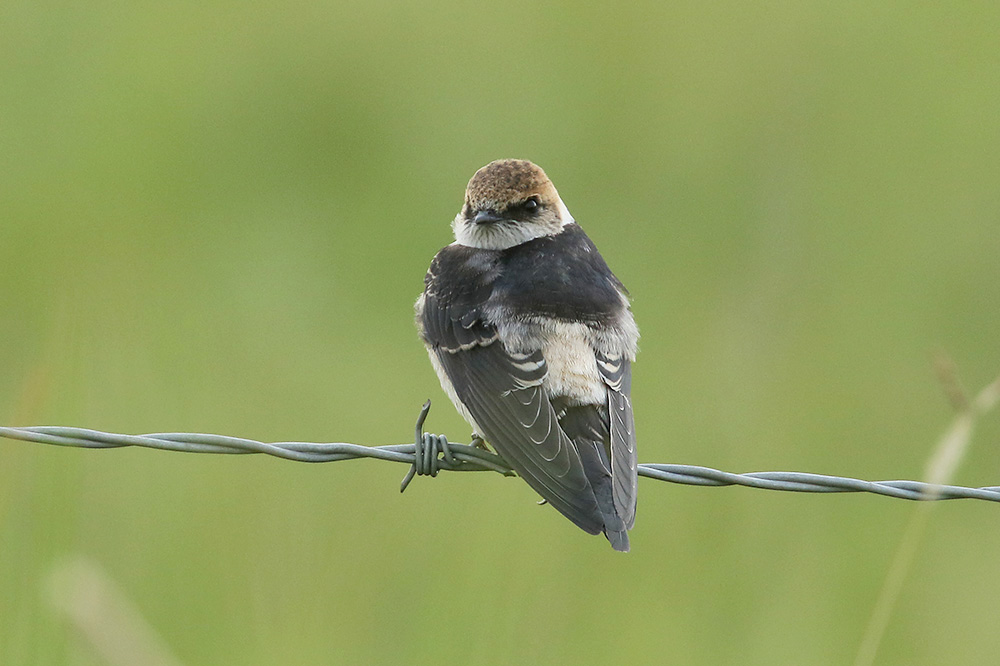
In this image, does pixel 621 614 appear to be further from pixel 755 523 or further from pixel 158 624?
pixel 158 624

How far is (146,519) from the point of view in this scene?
17.7 ft

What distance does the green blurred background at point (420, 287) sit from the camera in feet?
14.9

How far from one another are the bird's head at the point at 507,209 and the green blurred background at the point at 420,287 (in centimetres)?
108

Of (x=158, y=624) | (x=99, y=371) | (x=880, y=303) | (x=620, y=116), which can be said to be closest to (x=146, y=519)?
(x=158, y=624)

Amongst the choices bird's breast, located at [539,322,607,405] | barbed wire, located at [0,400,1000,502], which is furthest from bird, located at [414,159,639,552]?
barbed wire, located at [0,400,1000,502]

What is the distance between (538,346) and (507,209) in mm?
862

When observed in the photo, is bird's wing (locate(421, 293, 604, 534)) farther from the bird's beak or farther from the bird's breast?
the bird's beak

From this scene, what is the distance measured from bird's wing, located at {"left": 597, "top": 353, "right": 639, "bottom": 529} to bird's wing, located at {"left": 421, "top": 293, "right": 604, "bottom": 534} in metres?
0.09

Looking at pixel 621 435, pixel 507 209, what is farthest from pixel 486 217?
pixel 621 435

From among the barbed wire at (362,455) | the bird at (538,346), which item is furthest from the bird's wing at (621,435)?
the barbed wire at (362,455)

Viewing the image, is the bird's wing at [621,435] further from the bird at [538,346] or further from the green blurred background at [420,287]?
the green blurred background at [420,287]

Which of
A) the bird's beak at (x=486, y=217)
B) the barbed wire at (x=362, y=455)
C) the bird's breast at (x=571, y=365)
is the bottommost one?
the barbed wire at (x=362, y=455)

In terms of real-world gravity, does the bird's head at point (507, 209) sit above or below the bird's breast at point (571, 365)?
above

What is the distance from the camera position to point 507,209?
488 centimetres
